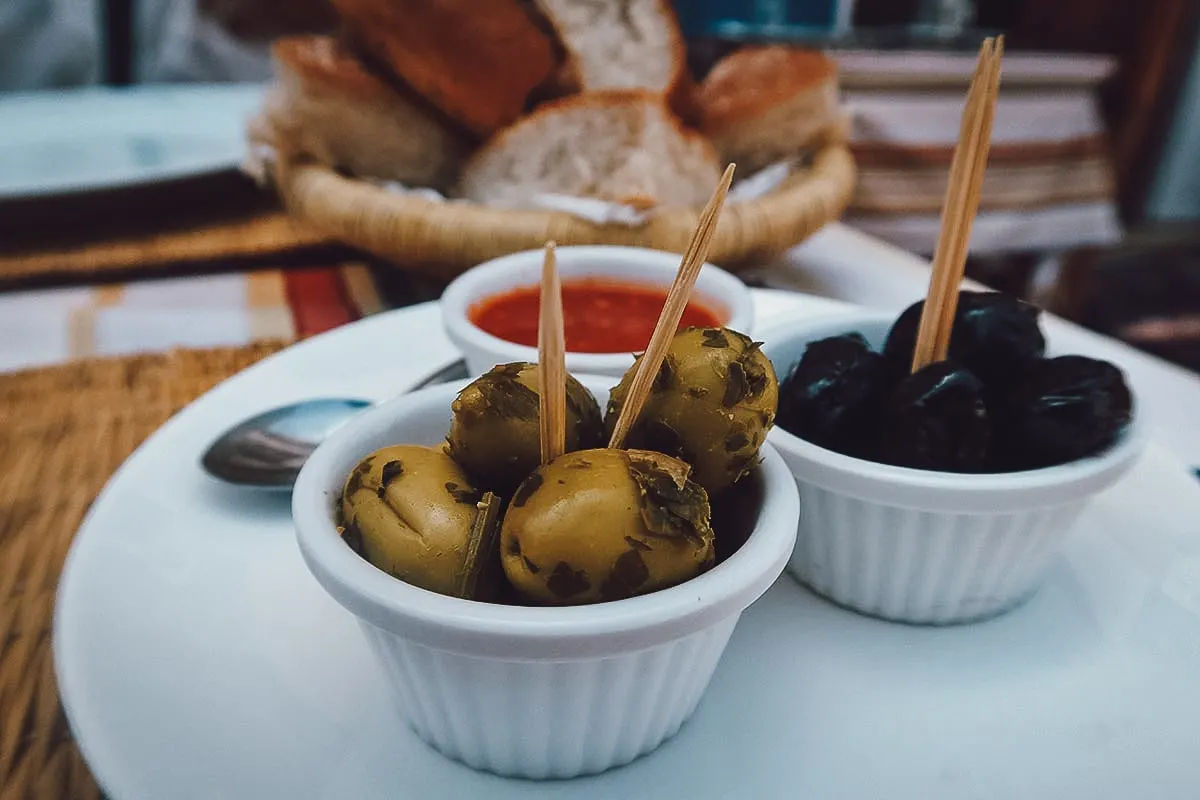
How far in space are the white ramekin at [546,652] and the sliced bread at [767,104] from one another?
1071 mm

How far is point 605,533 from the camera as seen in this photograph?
54 centimetres

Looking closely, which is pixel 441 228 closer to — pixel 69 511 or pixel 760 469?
pixel 69 511

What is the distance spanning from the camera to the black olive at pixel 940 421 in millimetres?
705

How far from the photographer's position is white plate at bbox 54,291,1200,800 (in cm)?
60

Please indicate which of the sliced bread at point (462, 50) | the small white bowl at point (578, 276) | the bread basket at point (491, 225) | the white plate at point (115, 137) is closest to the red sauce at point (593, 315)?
the small white bowl at point (578, 276)

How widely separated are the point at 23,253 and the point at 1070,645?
1679 mm

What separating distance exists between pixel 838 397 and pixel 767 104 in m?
0.95

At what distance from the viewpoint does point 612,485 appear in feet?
1.81

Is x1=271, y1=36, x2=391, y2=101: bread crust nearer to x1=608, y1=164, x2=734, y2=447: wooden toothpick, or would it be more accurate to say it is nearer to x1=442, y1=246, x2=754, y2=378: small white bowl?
x1=442, y1=246, x2=754, y2=378: small white bowl

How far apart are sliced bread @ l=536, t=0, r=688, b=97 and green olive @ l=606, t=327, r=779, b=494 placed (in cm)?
106

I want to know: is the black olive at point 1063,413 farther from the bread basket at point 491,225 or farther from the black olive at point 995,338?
the bread basket at point 491,225

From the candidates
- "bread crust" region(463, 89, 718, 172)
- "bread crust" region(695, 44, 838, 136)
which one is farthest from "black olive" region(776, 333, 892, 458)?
"bread crust" region(695, 44, 838, 136)

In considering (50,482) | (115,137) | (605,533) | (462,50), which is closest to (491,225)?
(462,50)

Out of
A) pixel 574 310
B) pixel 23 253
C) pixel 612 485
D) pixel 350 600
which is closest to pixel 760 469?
pixel 612 485
